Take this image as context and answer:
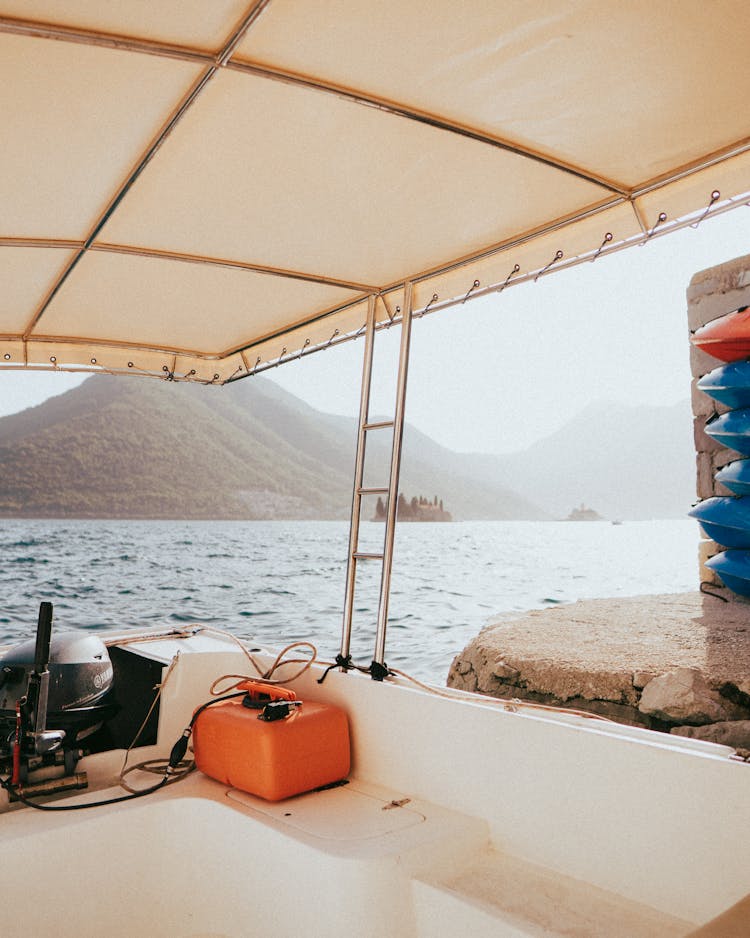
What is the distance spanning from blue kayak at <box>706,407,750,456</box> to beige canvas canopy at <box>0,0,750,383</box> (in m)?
2.19

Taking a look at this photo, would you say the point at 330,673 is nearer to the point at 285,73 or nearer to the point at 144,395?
the point at 285,73

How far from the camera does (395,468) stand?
2416 mm

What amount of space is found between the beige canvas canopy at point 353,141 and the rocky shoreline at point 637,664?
6.85 feet

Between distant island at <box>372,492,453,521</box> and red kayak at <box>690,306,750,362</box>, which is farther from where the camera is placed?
distant island at <box>372,492,453,521</box>

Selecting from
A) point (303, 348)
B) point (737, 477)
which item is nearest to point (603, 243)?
point (303, 348)

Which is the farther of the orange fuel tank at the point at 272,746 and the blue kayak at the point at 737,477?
the blue kayak at the point at 737,477

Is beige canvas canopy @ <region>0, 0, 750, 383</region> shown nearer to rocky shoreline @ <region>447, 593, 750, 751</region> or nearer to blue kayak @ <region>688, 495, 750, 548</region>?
rocky shoreline @ <region>447, 593, 750, 751</region>

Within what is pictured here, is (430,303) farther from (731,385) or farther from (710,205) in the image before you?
(731,385)

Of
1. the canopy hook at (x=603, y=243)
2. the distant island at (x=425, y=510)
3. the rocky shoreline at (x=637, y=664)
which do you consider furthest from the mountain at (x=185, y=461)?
the canopy hook at (x=603, y=243)

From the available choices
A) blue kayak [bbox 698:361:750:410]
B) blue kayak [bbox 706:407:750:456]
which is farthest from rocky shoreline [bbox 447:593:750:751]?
blue kayak [bbox 698:361:750:410]

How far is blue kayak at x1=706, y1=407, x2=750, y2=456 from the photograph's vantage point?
3783mm

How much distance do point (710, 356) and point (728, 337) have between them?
0.65 m

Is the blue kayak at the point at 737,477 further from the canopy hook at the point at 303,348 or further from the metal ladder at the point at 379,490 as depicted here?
the canopy hook at the point at 303,348

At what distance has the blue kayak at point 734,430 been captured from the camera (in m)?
3.78
